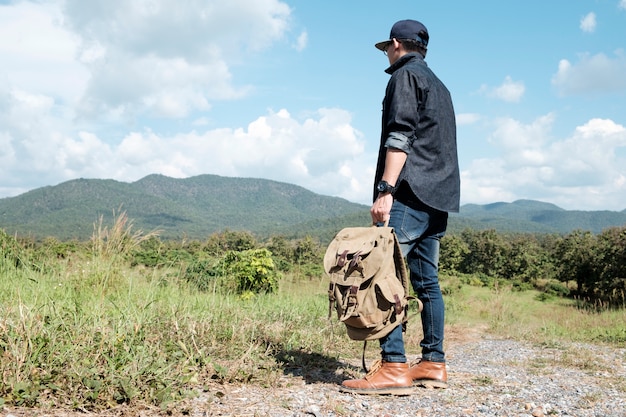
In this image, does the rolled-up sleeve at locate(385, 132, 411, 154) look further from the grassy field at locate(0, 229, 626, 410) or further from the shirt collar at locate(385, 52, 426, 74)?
the grassy field at locate(0, 229, 626, 410)

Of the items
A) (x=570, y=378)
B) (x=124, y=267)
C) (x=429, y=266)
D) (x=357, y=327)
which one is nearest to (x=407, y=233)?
(x=429, y=266)

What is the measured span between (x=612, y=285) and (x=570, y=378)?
71.7ft

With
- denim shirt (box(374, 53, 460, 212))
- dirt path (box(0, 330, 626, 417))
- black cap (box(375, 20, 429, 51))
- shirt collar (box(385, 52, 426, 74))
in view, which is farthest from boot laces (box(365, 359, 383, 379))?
black cap (box(375, 20, 429, 51))

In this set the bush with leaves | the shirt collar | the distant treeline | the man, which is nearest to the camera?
the man

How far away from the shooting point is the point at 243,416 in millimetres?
2568

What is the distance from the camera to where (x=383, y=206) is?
3051 millimetres

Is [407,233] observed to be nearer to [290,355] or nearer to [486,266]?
[290,355]

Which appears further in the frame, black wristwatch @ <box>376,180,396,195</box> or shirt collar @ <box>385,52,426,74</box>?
shirt collar @ <box>385,52,426,74</box>

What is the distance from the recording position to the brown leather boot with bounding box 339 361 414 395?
10.1ft

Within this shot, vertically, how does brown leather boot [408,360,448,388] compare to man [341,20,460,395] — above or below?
below

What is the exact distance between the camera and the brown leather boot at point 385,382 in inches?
121

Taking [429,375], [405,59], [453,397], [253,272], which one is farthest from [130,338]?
[253,272]

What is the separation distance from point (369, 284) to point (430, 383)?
2.87 feet

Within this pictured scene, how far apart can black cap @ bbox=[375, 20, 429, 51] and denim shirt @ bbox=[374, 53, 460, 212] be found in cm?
12
